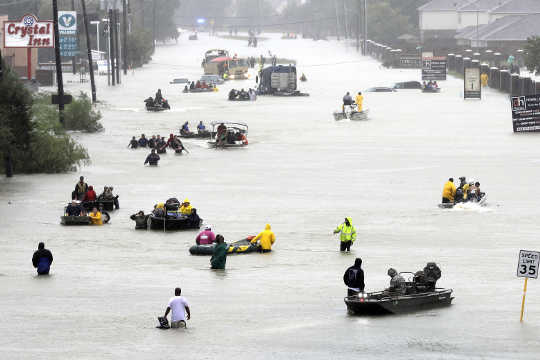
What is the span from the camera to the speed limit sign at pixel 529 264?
76.5ft

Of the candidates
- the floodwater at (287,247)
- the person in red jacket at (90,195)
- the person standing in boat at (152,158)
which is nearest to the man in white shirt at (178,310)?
the floodwater at (287,247)

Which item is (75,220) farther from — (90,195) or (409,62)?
(409,62)

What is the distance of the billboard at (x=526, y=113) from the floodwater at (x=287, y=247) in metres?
1.14

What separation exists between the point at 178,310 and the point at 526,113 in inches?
1963

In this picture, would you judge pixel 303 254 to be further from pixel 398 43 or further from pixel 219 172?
pixel 398 43

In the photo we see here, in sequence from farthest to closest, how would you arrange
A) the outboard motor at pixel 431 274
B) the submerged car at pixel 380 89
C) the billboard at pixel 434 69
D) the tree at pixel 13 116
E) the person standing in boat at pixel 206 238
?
the billboard at pixel 434 69, the submerged car at pixel 380 89, the tree at pixel 13 116, the person standing in boat at pixel 206 238, the outboard motor at pixel 431 274

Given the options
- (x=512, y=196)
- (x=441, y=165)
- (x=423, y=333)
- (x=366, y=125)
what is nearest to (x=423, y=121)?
(x=366, y=125)

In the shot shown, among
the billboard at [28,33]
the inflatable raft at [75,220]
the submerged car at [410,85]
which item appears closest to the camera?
the inflatable raft at [75,220]

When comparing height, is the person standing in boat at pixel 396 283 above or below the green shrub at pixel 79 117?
below

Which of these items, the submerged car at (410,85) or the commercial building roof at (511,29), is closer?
the submerged car at (410,85)

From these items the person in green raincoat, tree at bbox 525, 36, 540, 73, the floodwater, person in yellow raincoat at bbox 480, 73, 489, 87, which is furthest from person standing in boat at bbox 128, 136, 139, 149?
person in yellow raincoat at bbox 480, 73, 489, 87

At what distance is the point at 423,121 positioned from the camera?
264ft

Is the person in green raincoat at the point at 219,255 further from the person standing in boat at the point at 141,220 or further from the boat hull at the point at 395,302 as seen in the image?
the person standing in boat at the point at 141,220

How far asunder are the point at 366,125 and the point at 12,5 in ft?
287
